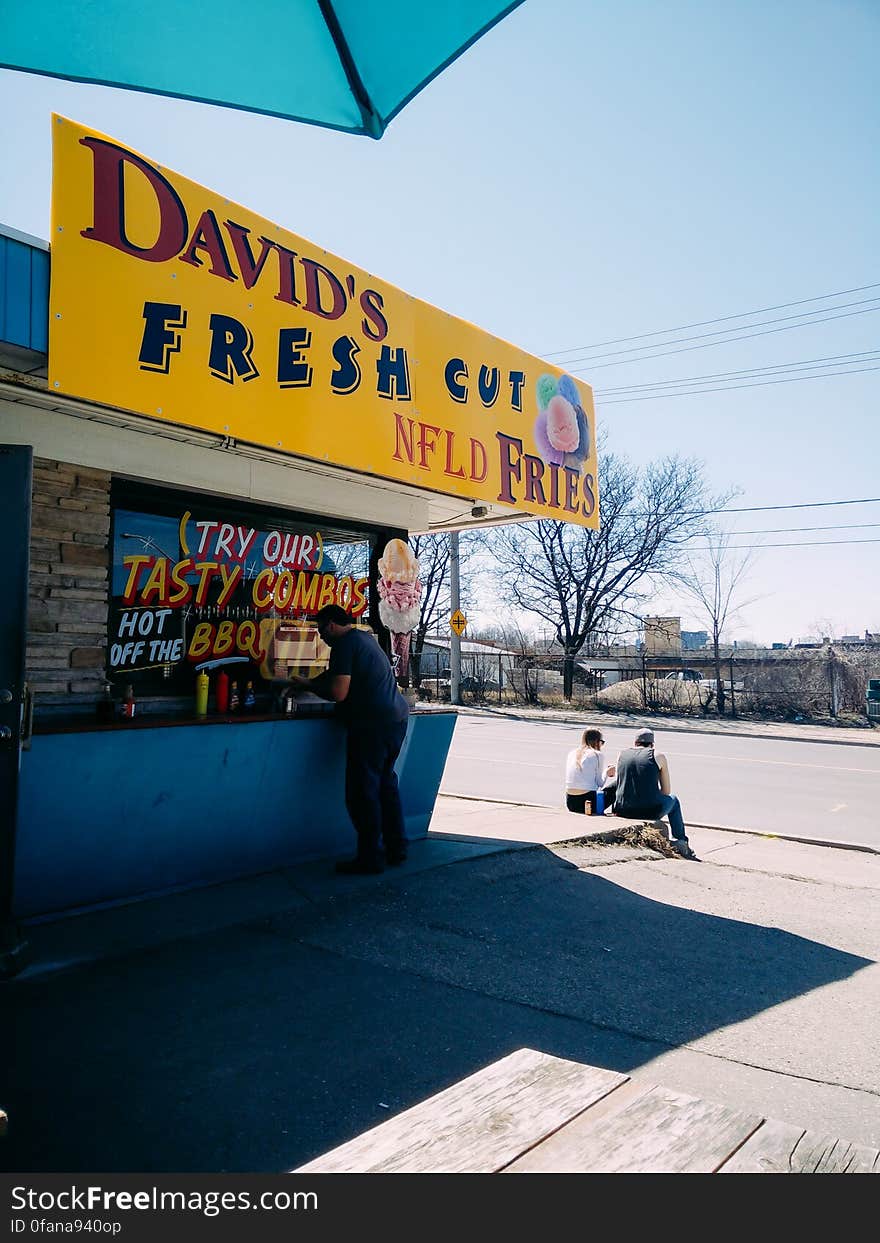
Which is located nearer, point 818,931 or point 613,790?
point 818,931

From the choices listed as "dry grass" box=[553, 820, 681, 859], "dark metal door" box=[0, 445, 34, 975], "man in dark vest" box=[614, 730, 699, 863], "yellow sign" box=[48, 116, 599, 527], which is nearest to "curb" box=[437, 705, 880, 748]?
"man in dark vest" box=[614, 730, 699, 863]

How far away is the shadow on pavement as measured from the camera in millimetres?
2930

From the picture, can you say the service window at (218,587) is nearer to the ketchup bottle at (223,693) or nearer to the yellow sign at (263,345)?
the ketchup bottle at (223,693)

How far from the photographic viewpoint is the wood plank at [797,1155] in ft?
5.49

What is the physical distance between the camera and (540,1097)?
2.00m

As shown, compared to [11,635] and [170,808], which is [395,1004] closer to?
[170,808]

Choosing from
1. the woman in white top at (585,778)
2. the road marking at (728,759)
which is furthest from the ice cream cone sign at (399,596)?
the road marking at (728,759)

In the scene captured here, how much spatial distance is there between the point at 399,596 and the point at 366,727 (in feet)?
6.04

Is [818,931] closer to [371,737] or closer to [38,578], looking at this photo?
[371,737]

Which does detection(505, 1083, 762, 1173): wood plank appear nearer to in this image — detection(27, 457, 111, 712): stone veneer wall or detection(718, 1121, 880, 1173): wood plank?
detection(718, 1121, 880, 1173): wood plank

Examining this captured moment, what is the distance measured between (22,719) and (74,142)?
290 centimetres

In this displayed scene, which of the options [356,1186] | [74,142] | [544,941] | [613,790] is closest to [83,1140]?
[356,1186]

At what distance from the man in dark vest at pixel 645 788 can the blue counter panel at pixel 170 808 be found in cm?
313

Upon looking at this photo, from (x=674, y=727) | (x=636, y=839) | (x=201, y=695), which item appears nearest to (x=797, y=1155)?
(x=201, y=695)
